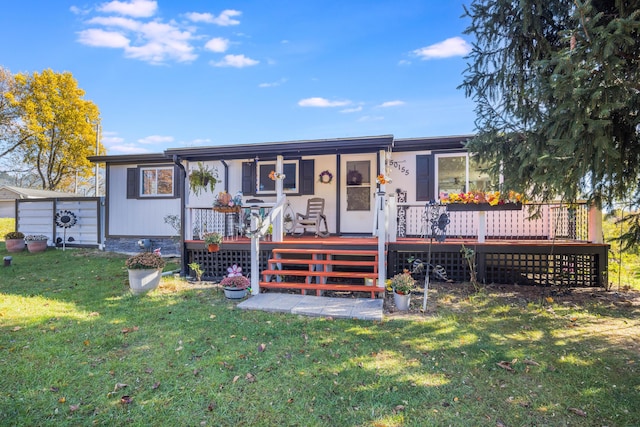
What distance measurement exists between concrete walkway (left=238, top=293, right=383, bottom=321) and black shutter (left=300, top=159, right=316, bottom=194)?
4036 millimetres

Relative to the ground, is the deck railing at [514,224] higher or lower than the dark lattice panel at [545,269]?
higher

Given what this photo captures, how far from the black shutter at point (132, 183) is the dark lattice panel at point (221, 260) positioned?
15.7 feet

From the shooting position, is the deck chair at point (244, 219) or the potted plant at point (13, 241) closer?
the deck chair at point (244, 219)

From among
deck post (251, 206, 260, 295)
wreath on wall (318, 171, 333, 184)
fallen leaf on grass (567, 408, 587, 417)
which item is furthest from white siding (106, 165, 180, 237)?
fallen leaf on grass (567, 408, 587, 417)

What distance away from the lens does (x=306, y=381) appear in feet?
9.87

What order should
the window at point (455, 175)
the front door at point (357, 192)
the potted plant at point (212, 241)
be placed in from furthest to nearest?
the front door at point (357, 192) < the window at point (455, 175) < the potted plant at point (212, 241)

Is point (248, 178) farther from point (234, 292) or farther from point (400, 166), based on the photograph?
point (234, 292)

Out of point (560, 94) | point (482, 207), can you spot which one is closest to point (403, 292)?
point (482, 207)

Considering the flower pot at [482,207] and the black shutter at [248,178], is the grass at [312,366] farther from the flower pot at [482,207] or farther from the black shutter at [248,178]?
the black shutter at [248,178]

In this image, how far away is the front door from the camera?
9109 mm

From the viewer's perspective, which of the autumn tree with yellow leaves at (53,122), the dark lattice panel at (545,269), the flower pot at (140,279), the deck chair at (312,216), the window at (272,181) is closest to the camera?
the flower pot at (140,279)

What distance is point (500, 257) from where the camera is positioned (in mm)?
7062

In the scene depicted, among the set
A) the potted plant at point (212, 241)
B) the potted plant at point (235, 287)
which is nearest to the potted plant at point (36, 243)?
the potted plant at point (212, 241)

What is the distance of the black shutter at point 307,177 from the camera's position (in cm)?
→ 937
